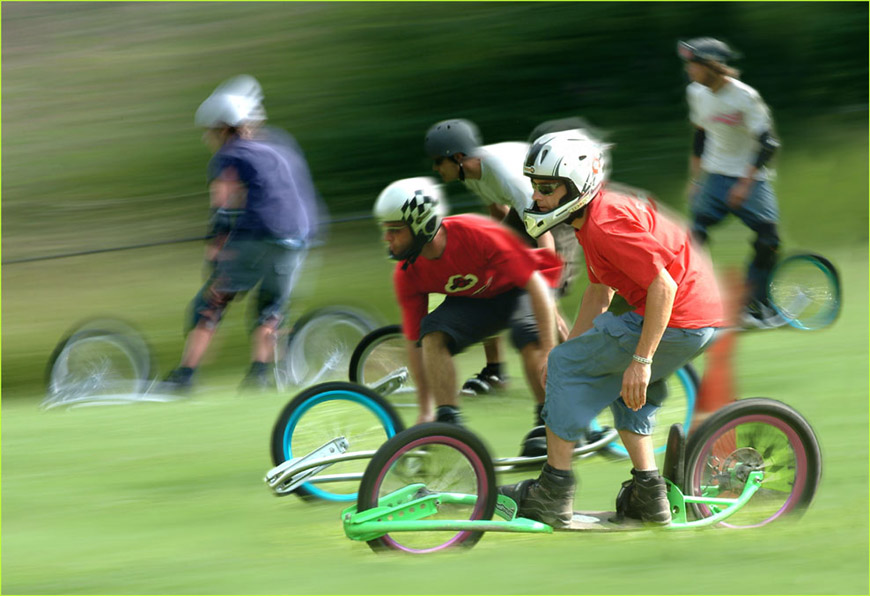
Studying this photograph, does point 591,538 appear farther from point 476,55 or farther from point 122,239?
point 476,55

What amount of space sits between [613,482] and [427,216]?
1.55 metres

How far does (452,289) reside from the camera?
19.9 feet

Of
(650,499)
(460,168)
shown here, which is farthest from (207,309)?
(650,499)

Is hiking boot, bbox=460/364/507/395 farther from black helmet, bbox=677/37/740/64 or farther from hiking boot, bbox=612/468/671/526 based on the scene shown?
hiking boot, bbox=612/468/671/526

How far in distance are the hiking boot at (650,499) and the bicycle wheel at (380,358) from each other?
96.5 inches

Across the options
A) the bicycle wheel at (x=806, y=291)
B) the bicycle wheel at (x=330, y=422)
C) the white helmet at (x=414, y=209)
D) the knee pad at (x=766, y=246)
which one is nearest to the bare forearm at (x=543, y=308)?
the white helmet at (x=414, y=209)

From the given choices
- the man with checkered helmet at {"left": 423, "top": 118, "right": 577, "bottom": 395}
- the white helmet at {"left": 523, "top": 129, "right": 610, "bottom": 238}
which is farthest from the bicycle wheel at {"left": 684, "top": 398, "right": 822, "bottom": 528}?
the man with checkered helmet at {"left": 423, "top": 118, "right": 577, "bottom": 395}

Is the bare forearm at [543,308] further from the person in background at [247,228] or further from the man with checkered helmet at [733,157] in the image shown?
the man with checkered helmet at [733,157]

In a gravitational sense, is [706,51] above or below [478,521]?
above

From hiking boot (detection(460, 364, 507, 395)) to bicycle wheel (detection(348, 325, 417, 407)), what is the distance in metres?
0.67

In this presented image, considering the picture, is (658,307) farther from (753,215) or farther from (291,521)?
(753,215)

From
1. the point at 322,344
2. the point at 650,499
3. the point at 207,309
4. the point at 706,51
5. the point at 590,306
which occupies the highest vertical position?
the point at 706,51

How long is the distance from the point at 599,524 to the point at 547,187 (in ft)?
4.44

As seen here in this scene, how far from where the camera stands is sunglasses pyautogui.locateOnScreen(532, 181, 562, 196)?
4660 mm
